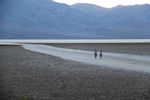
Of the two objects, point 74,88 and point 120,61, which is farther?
point 120,61

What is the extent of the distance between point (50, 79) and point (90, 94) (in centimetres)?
581

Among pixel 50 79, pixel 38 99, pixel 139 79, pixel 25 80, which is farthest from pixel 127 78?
pixel 38 99

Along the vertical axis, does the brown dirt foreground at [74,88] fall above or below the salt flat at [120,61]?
above

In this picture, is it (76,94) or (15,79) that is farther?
(15,79)

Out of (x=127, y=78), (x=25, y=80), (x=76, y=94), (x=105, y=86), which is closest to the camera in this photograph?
(x=76, y=94)

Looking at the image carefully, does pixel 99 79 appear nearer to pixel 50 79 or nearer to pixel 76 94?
pixel 50 79

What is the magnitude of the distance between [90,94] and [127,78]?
22.6 feet

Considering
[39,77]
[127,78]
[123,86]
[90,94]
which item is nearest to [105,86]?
[123,86]

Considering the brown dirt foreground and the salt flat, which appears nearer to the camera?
the brown dirt foreground

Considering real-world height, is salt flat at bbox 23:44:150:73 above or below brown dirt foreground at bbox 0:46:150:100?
below

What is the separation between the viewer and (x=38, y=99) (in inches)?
600

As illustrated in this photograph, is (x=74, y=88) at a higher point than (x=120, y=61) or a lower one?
higher

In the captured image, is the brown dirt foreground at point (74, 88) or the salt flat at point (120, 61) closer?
the brown dirt foreground at point (74, 88)

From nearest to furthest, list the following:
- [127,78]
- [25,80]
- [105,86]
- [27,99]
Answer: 1. [27,99]
2. [105,86]
3. [25,80]
4. [127,78]
